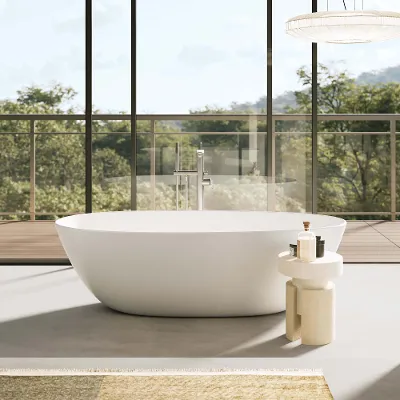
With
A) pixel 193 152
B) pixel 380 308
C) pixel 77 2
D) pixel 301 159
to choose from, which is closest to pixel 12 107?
pixel 77 2

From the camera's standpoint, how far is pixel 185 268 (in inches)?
133

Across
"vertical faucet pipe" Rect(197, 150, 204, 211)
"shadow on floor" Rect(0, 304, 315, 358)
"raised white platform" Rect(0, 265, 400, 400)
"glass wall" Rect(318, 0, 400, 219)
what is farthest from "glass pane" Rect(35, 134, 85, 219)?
"glass wall" Rect(318, 0, 400, 219)

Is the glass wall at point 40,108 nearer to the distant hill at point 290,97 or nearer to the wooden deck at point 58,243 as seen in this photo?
the wooden deck at point 58,243

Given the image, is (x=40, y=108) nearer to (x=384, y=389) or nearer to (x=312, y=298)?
(x=312, y=298)

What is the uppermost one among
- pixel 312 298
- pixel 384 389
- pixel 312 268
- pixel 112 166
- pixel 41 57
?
pixel 41 57

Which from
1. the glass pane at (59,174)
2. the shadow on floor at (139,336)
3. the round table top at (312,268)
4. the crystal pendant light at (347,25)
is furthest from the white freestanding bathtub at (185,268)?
the glass pane at (59,174)

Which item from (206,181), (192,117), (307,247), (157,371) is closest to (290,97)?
(192,117)

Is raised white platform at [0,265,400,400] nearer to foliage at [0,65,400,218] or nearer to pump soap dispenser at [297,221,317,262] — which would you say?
pump soap dispenser at [297,221,317,262]

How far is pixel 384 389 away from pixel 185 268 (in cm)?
116

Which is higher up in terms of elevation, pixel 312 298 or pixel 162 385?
pixel 312 298

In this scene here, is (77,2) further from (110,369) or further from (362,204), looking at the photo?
(110,369)

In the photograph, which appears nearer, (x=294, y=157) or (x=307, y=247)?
(x=307, y=247)

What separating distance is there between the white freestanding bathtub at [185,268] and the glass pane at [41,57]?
162 centimetres

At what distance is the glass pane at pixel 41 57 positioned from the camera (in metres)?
5.04
